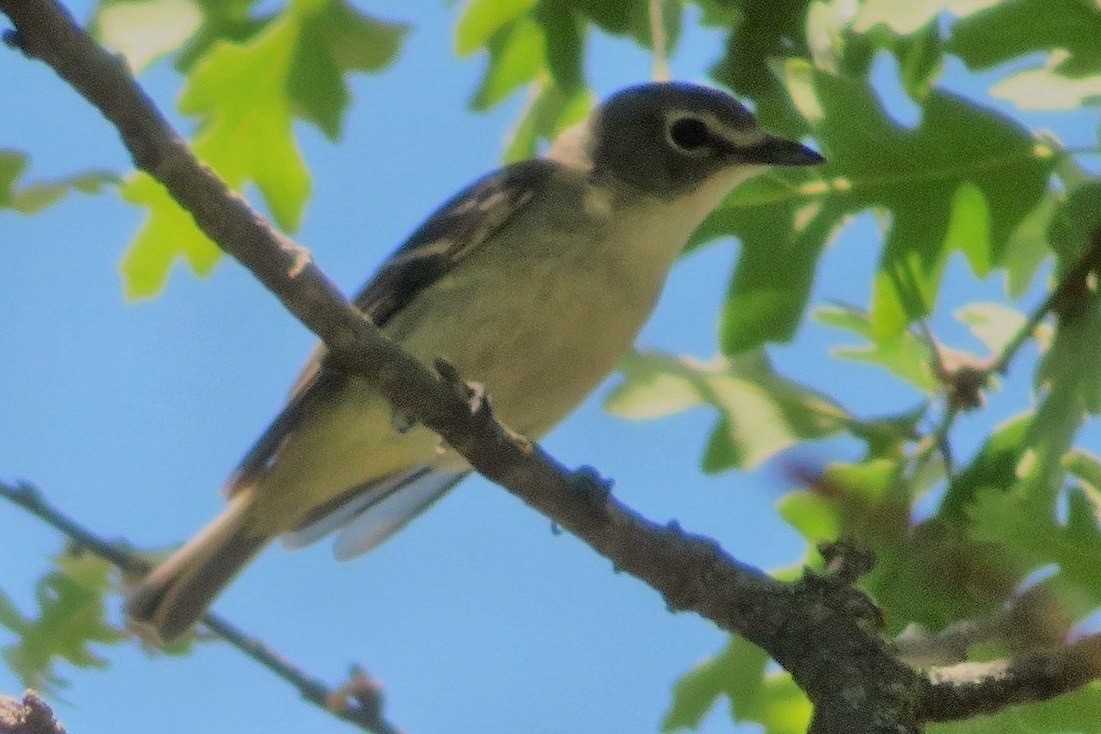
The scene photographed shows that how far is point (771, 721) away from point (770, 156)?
3.40 feet

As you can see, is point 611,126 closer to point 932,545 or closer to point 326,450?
point 326,450

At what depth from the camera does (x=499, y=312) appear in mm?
2521

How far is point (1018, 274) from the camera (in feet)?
8.11

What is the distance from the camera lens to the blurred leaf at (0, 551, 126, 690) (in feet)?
7.01

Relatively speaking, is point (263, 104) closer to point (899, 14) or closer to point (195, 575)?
point (195, 575)

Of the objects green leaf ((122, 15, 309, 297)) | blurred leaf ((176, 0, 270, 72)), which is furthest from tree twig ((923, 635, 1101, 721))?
blurred leaf ((176, 0, 270, 72))

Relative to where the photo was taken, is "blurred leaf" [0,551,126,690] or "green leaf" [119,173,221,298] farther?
"green leaf" [119,173,221,298]

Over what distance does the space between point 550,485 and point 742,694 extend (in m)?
0.71

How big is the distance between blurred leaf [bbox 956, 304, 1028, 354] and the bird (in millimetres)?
356

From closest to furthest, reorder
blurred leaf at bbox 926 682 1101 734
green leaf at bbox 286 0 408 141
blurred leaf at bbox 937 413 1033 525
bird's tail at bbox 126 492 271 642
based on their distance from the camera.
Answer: blurred leaf at bbox 926 682 1101 734, blurred leaf at bbox 937 413 1033 525, green leaf at bbox 286 0 408 141, bird's tail at bbox 126 492 271 642

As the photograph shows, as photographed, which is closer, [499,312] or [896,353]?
[896,353]

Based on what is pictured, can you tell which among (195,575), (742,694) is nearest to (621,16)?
(742,694)

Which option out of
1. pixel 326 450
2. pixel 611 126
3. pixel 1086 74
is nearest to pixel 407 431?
pixel 326 450

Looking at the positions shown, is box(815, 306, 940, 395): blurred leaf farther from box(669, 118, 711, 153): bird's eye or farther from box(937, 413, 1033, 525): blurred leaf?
box(669, 118, 711, 153): bird's eye
